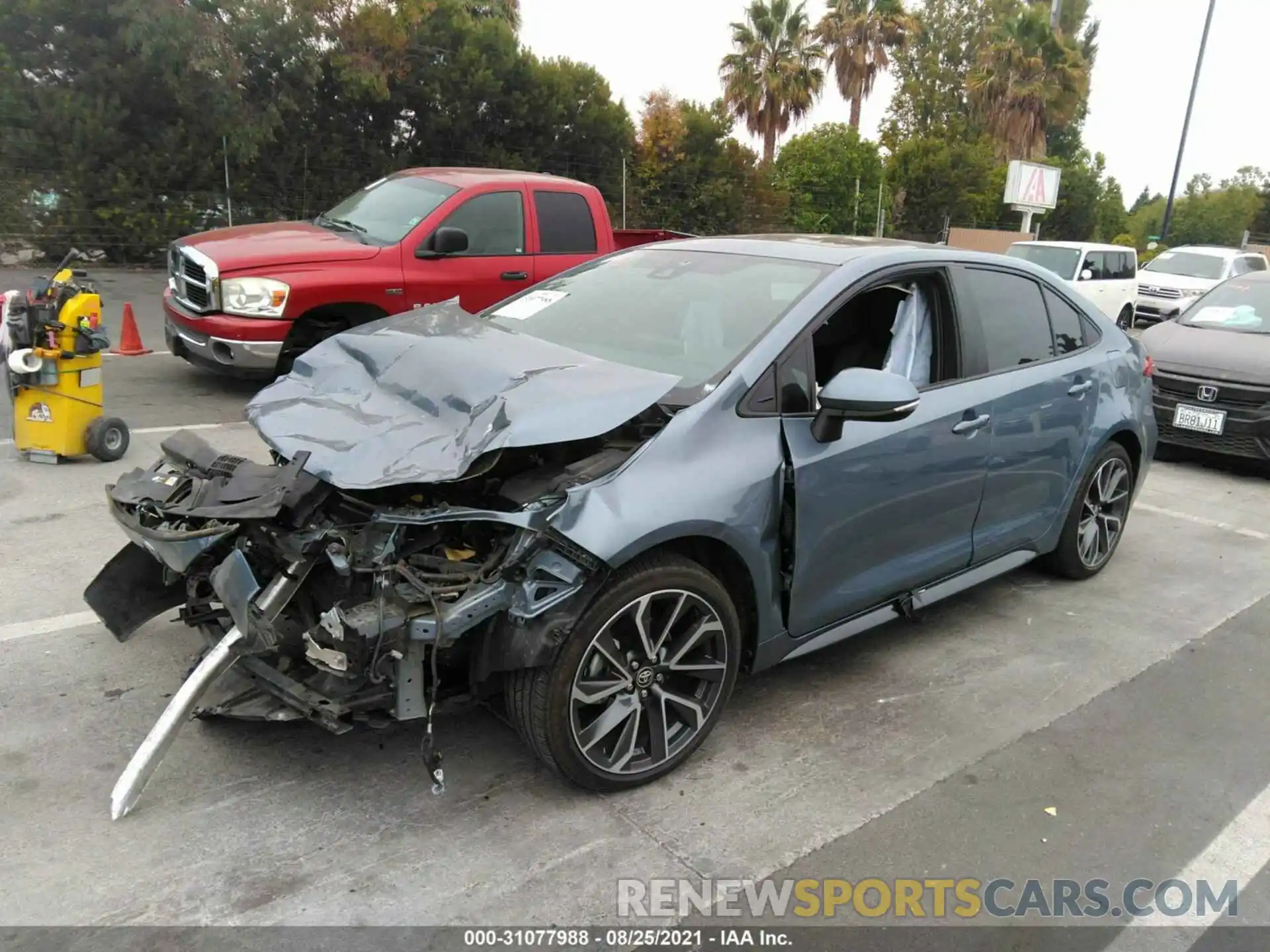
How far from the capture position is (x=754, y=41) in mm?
31859

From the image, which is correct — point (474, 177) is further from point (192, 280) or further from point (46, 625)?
point (46, 625)

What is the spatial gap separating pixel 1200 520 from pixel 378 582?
6.08 m

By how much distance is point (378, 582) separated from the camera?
274 cm

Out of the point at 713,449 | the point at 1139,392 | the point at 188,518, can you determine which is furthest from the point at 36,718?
the point at 1139,392

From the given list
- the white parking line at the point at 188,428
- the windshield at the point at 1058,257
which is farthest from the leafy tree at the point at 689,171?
the white parking line at the point at 188,428

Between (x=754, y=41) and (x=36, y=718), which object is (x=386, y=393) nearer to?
(x=36, y=718)

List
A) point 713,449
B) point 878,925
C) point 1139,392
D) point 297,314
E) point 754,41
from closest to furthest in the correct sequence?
point 878,925 → point 713,449 → point 1139,392 → point 297,314 → point 754,41

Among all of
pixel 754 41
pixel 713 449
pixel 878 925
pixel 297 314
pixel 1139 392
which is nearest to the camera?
pixel 878 925

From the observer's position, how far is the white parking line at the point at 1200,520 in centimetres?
646

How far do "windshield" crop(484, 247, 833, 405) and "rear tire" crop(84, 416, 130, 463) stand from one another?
3093 millimetres

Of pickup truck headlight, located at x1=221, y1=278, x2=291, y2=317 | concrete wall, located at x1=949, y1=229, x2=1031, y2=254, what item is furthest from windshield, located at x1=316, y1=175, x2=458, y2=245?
concrete wall, located at x1=949, y1=229, x2=1031, y2=254

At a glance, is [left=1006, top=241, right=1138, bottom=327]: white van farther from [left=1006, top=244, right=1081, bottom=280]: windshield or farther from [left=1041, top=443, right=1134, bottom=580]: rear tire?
[left=1041, top=443, right=1134, bottom=580]: rear tire

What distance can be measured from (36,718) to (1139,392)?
5281mm

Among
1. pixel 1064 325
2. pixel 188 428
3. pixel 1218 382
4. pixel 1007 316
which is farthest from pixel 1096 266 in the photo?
pixel 188 428
